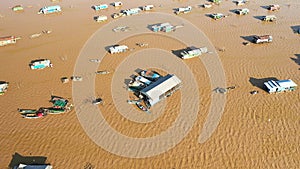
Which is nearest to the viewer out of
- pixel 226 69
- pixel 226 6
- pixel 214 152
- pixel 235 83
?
pixel 214 152

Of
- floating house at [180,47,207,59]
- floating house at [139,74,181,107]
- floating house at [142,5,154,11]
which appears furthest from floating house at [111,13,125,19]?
floating house at [139,74,181,107]

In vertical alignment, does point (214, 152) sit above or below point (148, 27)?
below

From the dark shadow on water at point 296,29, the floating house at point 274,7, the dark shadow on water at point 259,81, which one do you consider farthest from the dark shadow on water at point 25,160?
the floating house at point 274,7

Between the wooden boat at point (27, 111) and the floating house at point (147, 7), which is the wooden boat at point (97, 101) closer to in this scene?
the wooden boat at point (27, 111)

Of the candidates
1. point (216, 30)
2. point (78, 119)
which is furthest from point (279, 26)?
point (78, 119)

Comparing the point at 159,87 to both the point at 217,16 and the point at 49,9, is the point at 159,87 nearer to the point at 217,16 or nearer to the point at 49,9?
the point at 217,16

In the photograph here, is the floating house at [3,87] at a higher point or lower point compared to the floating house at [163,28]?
lower

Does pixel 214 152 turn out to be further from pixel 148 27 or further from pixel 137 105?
pixel 148 27

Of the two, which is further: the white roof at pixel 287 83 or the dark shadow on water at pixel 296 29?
the dark shadow on water at pixel 296 29
